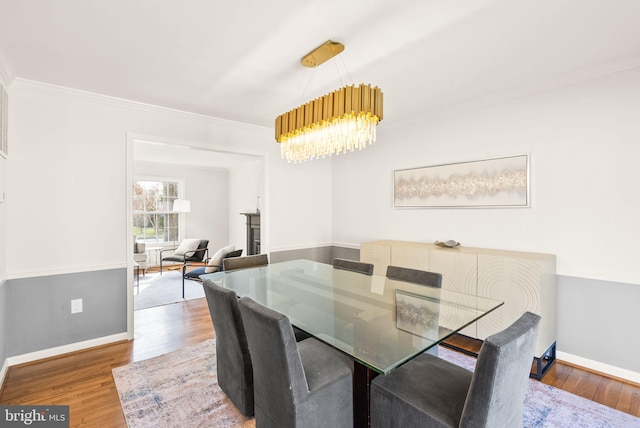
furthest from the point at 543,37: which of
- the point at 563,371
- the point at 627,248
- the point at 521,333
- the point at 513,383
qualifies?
the point at 563,371

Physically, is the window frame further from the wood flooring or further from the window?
the wood flooring

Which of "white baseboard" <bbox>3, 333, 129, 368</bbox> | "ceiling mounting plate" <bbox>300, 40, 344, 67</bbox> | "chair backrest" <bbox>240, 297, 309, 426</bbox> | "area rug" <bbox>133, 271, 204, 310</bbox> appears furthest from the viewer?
"area rug" <bbox>133, 271, 204, 310</bbox>

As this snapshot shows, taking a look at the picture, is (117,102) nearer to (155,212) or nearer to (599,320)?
(155,212)

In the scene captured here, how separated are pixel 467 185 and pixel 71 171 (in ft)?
13.1

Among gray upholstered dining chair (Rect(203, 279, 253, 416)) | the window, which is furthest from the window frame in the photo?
gray upholstered dining chair (Rect(203, 279, 253, 416))

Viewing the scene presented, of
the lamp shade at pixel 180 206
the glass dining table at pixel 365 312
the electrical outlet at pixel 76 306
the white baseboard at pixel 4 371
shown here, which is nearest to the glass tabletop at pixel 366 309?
the glass dining table at pixel 365 312

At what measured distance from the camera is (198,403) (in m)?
2.11

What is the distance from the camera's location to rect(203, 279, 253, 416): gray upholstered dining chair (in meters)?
1.82

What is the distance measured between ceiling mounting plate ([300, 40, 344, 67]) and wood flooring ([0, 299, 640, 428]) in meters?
2.73

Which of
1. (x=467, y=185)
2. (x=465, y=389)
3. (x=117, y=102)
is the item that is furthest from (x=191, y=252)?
(x=465, y=389)

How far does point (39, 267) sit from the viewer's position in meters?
2.74

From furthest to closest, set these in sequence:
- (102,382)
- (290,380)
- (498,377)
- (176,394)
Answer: (102,382) → (176,394) → (290,380) → (498,377)

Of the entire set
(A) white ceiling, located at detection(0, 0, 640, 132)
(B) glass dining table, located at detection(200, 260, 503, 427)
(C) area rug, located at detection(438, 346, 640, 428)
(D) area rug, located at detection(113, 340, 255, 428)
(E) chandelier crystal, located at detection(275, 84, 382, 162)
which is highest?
(A) white ceiling, located at detection(0, 0, 640, 132)

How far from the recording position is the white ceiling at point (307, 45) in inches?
67.5
